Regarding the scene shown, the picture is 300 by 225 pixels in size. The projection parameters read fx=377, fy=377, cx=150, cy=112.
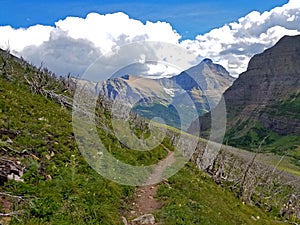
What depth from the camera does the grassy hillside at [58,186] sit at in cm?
1455

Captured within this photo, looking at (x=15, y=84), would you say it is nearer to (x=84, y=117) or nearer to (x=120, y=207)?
(x=84, y=117)

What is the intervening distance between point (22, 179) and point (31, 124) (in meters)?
7.85

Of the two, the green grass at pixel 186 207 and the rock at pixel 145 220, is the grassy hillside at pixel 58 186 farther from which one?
the rock at pixel 145 220

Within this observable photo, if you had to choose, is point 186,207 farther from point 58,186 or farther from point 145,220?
point 58,186

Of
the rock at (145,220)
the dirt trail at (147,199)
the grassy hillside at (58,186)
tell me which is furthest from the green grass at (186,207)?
the rock at (145,220)

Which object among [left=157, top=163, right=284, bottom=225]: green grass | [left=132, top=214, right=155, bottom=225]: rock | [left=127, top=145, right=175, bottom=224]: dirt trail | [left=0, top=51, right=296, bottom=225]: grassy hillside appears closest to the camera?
[left=0, top=51, right=296, bottom=225]: grassy hillside

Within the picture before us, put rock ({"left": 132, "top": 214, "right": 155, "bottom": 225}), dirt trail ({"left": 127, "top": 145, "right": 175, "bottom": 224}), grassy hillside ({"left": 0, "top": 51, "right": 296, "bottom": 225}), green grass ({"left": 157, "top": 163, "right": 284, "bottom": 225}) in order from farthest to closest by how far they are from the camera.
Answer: dirt trail ({"left": 127, "top": 145, "right": 175, "bottom": 224}), green grass ({"left": 157, "top": 163, "right": 284, "bottom": 225}), rock ({"left": 132, "top": 214, "right": 155, "bottom": 225}), grassy hillside ({"left": 0, "top": 51, "right": 296, "bottom": 225})

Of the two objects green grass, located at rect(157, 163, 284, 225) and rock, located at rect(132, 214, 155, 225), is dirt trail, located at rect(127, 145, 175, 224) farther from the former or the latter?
rock, located at rect(132, 214, 155, 225)

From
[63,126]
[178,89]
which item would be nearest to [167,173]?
[178,89]

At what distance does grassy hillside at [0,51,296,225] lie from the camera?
47.8 feet

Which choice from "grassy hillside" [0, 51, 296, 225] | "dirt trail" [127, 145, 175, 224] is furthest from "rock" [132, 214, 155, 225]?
"dirt trail" [127, 145, 175, 224]

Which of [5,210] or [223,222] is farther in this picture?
[223,222]

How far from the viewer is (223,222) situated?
22.4 meters

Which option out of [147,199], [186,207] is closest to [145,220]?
[186,207]
